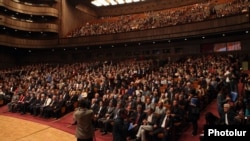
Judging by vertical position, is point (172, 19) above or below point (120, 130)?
above

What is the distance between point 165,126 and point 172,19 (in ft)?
44.0

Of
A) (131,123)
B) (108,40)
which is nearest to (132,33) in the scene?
(108,40)

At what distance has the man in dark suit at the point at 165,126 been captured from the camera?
573 cm

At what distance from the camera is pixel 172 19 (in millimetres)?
18125

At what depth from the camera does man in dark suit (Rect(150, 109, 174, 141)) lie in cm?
573

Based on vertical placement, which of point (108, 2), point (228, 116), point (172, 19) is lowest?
point (228, 116)

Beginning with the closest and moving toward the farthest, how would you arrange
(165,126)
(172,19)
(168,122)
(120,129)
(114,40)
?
(165,126) → (168,122) → (120,129) → (172,19) → (114,40)

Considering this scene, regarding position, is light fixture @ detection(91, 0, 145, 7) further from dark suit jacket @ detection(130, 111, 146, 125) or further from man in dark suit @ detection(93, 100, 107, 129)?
dark suit jacket @ detection(130, 111, 146, 125)

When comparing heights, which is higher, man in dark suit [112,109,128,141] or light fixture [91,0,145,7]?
light fixture [91,0,145,7]

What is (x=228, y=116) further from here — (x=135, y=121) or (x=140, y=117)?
(x=135, y=121)

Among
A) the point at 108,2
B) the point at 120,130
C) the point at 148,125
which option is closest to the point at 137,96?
the point at 120,130

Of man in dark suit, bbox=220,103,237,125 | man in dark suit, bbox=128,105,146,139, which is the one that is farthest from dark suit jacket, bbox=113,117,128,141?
man in dark suit, bbox=220,103,237,125

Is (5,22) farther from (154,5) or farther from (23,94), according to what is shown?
(154,5)

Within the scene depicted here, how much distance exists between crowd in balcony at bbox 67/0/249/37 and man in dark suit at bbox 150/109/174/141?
1104cm
